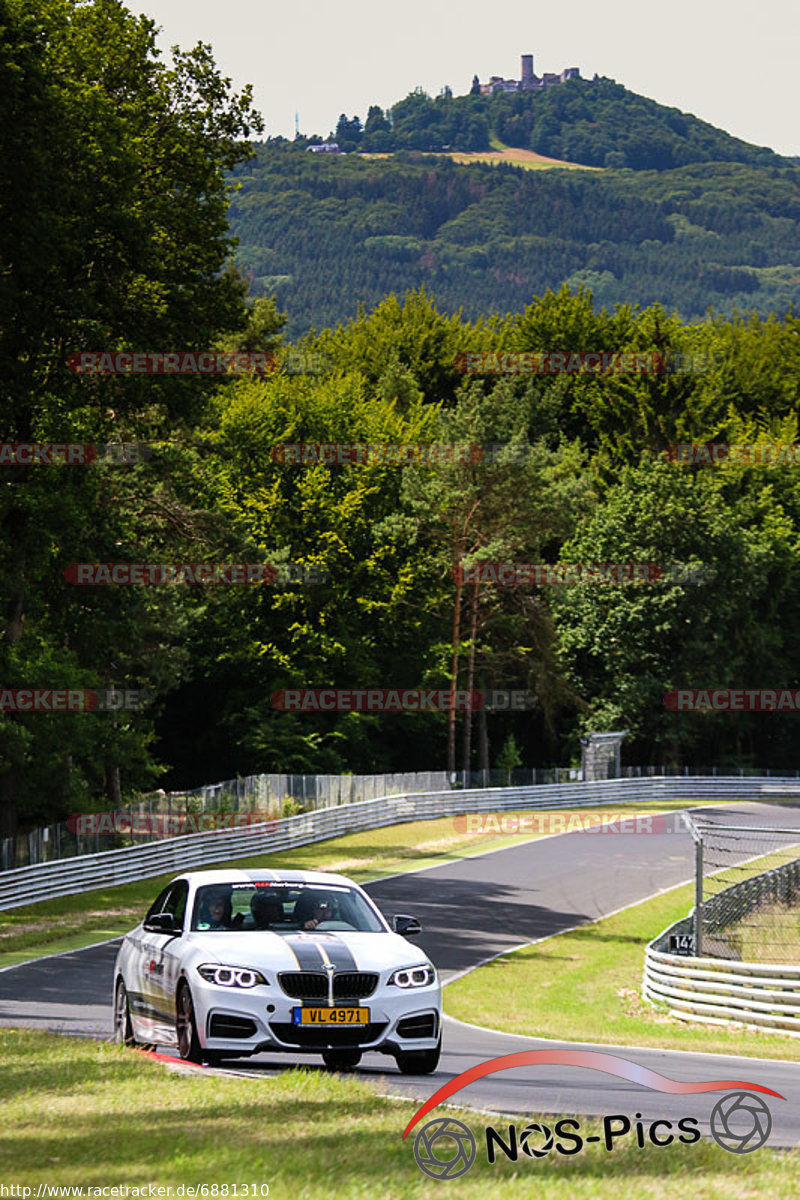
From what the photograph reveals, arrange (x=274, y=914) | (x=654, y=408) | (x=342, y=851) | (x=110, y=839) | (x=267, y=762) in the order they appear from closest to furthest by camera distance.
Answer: (x=274, y=914), (x=110, y=839), (x=342, y=851), (x=267, y=762), (x=654, y=408)

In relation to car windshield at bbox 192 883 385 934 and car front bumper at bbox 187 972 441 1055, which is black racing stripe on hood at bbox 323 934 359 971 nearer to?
car front bumper at bbox 187 972 441 1055

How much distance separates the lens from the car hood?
11422 millimetres

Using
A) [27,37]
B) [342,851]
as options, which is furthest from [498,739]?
[27,37]

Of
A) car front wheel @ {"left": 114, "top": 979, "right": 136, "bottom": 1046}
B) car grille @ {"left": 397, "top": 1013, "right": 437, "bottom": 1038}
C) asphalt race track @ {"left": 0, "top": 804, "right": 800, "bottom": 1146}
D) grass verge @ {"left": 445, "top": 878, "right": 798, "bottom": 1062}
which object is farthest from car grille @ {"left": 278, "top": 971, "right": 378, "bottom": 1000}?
grass verge @ {"left": 445, "top": 878, "right": 798, "bottom": 1062}

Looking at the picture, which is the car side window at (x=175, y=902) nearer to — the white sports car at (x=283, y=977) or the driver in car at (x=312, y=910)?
the white sports car at (x=283, y=977)

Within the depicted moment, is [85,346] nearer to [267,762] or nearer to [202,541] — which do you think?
[202,541]

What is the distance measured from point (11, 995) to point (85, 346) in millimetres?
16853

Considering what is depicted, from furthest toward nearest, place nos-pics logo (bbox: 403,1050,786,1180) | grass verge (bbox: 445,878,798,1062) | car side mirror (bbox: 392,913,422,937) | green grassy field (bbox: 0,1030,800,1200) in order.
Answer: grass verge (bbox: 445,878,798,1062)
car side mirror (bbox: 392,913,422,937)
nos-pics logo (bbox: 403,1050,786,1180)
green grassy field (bbox: 0,1030,800,1200)

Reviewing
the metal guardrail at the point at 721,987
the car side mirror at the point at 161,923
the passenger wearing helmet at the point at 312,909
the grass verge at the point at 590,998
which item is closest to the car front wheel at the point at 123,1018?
the car side mirror at the point at 161,923

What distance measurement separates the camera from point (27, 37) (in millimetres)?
29203

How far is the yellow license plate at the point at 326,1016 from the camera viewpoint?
11.2 m

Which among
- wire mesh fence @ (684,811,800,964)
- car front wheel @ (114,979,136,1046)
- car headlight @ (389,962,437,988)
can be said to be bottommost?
wire mesh fence @ (684,811,800,964)

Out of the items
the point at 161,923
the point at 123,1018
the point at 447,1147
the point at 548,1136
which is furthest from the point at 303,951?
the point at 447,1147

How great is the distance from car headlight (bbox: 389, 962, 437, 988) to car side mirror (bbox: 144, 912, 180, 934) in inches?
72.8
